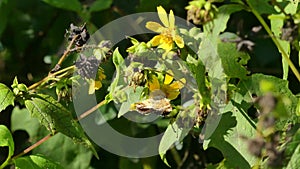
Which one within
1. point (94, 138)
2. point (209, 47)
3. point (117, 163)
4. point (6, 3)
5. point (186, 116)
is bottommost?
point (117, 163)

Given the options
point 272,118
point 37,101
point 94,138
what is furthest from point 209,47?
point 94,138

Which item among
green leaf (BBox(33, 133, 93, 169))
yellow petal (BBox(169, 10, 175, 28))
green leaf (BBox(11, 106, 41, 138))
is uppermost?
yellow petal (BBox(169, 10, 175, 28))

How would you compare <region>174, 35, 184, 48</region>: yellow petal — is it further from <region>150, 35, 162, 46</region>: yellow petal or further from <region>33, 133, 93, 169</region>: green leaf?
<region>33, 133, 93, 169</region>: green leaf

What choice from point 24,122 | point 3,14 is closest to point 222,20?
point 24,122

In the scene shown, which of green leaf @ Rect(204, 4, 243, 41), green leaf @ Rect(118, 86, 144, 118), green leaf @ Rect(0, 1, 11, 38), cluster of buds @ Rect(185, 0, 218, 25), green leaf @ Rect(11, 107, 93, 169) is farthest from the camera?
green leaf @ Rect(0, 1, 11, 38)

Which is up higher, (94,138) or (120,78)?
(120,78)

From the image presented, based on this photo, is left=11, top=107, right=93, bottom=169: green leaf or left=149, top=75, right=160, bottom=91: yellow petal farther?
left=11, top=107, right=93, bottom=169: green leaf

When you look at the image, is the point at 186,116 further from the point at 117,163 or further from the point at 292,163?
the point at 117,163

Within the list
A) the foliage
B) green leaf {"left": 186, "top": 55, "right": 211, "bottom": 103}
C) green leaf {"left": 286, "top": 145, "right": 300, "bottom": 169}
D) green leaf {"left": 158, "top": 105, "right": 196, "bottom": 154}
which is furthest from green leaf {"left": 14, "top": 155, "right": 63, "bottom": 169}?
green leaf {"left": 286, "top": 145, "right": 300, "bottom": 169}
